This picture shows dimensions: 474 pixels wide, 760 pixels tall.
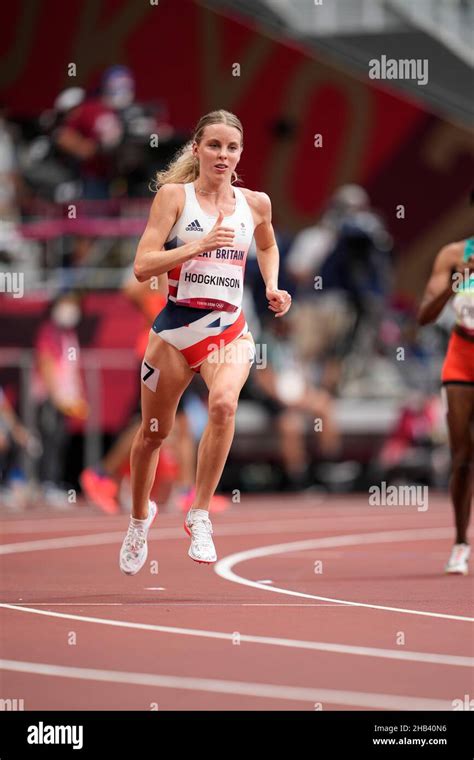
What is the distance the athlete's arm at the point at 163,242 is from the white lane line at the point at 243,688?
103 inches

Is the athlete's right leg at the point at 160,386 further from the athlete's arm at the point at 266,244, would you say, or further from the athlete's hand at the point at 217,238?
the athlete's hand at the point at 217,238

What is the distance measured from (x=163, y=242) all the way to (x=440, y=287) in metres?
2.46

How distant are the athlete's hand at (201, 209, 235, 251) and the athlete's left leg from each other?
846mm

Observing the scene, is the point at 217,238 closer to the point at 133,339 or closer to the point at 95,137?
the point at 133,339

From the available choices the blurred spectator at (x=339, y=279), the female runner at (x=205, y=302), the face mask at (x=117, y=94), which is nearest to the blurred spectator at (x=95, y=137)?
the face mask at (x=117, y=94)

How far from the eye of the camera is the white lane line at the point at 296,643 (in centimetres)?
778

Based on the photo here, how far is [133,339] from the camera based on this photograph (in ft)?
69.8

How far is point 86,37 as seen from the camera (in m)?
25.3

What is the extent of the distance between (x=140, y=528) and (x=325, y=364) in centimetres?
1287

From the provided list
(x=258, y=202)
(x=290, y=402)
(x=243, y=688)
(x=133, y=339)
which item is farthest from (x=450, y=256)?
(x=290, y=402)

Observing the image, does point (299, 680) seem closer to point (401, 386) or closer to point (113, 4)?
point (401, 386)

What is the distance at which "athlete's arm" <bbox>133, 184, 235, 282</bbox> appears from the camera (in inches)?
363

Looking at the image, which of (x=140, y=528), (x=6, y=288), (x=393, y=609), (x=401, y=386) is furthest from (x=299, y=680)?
(x=401, y=386)

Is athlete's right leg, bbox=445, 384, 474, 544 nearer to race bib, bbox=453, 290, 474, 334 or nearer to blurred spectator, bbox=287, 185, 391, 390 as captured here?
race bib, bbox=453, 290, 474, 334
